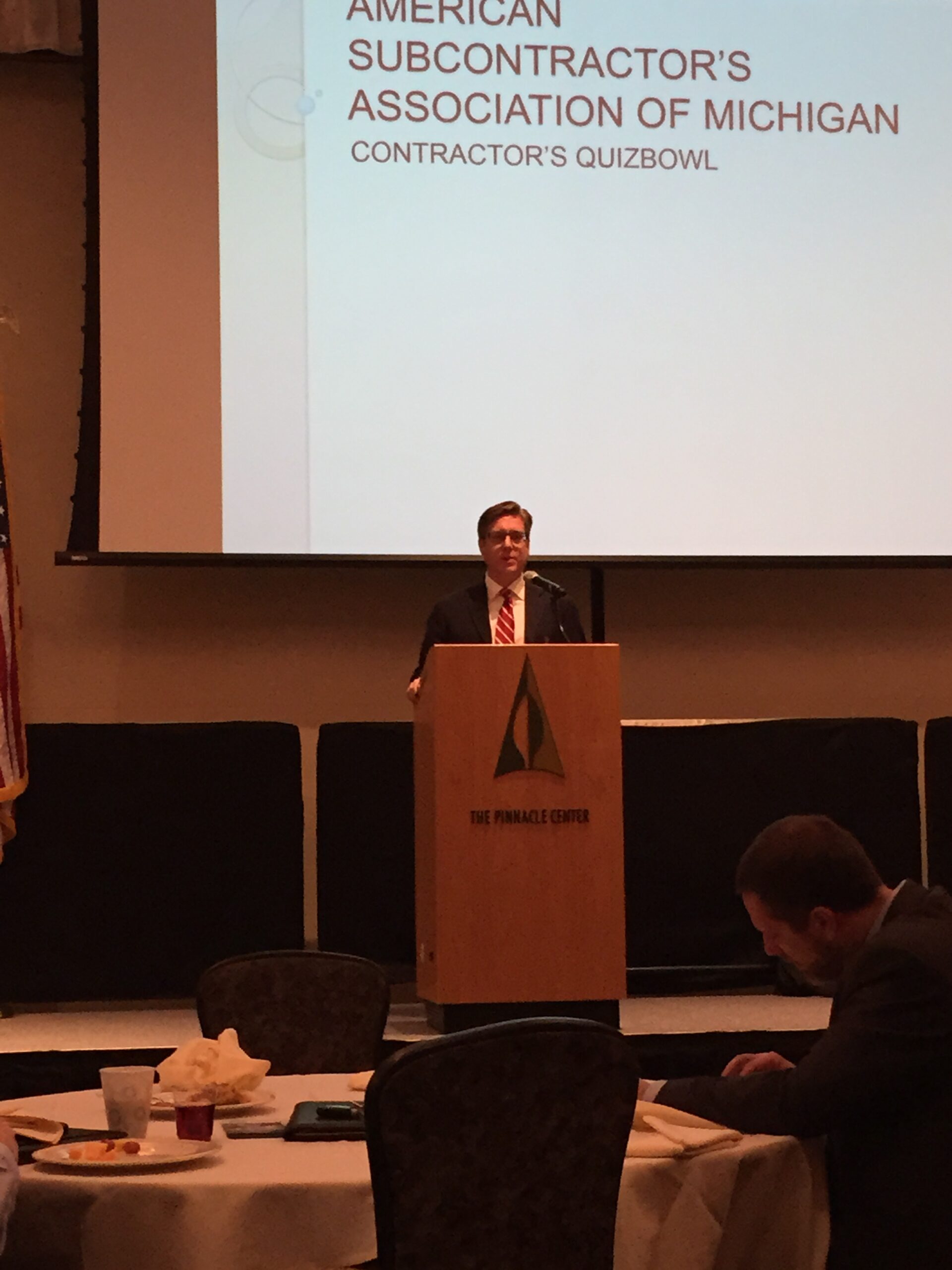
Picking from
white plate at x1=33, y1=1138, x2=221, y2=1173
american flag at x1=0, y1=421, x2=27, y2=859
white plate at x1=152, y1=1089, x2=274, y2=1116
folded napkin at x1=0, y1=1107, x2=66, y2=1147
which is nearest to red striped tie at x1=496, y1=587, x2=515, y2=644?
american flag at x1=0, y1=421, x2=27, y2=859

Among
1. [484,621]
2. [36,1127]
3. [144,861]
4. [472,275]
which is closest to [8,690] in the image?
[144,861]

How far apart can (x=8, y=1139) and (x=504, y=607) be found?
110 inches

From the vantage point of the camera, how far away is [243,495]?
576 centimetres

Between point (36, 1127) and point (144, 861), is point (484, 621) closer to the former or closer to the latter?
point (144, 861)

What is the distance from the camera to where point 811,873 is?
Answer: 240 cm

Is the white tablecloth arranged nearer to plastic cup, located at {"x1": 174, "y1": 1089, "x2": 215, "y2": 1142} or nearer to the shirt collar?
plastic cup, located at {"x1": 174, "y1": 1089, "x2": 215, "y2": 1142}

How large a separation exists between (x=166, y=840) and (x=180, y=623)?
3.26ft

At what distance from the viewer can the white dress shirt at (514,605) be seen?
471 cm

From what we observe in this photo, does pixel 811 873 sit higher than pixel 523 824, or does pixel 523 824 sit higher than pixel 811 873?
pixel 811 873

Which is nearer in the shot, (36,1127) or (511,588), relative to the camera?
(36,1127)

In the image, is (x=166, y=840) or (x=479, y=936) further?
(x=166, y=840)

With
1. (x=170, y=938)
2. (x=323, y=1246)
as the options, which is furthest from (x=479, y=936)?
(x=323, y=1246)

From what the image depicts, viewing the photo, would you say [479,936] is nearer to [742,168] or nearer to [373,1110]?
[373,1110]

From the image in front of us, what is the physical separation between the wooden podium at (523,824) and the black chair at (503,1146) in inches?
79.5
